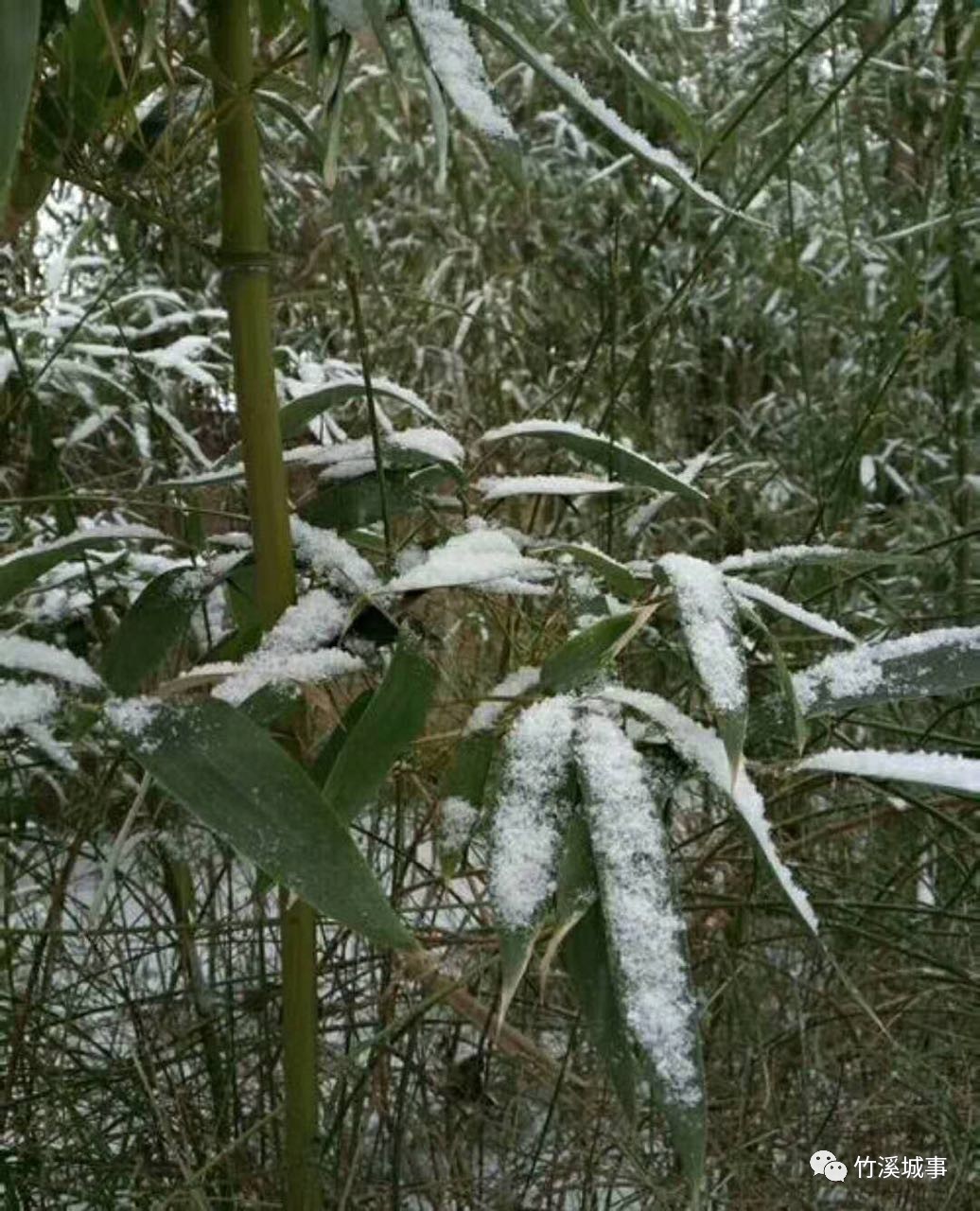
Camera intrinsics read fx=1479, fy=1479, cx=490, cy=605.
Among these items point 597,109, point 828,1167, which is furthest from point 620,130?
point 828,1167

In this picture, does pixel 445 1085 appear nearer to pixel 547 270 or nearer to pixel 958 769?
pixel 958 769

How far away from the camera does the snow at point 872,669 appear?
555 mm

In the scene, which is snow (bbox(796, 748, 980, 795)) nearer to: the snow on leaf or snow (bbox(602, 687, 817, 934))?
snow (bbox(602, 687, 817, 934))

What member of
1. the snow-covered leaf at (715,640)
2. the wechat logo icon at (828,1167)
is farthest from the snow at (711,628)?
the wechat logo icon at (828,1167)

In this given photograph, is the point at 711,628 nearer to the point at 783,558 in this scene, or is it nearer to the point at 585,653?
the point at 585,653

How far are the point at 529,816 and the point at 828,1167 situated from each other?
39 centimetres

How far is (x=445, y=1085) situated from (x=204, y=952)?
416 millimetres

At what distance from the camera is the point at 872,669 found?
0.56 metres

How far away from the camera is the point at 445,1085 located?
870mm

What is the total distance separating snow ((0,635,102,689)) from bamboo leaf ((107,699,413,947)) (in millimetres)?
53

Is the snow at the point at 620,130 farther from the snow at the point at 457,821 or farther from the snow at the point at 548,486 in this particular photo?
the snow at the point at 457,821

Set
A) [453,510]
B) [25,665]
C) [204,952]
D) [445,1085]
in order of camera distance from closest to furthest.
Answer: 1. [25,665]
2. [453,510]
3. [445,1085]
4. [204,952]

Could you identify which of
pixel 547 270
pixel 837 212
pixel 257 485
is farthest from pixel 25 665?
pixel 547 270

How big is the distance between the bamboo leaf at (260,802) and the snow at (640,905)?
0.23ft
